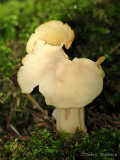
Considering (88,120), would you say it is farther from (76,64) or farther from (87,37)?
(87,37)

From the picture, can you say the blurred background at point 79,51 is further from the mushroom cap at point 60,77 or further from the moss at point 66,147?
the mushroom cap at point 60,77

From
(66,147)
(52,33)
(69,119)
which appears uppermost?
(52,33)

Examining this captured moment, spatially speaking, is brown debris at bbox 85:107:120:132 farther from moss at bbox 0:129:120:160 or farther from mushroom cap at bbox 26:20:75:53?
mushroom cap at bbox 26:20:75:53

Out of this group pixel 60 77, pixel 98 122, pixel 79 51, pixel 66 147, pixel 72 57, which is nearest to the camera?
pixel 60 77

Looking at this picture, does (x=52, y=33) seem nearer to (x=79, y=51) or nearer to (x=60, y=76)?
(x=60, y=76)

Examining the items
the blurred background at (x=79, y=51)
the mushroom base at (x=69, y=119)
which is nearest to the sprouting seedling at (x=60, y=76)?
the mushroom base at (x=69, y=119)

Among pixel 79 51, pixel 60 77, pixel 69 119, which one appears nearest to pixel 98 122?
pixel 69 119
